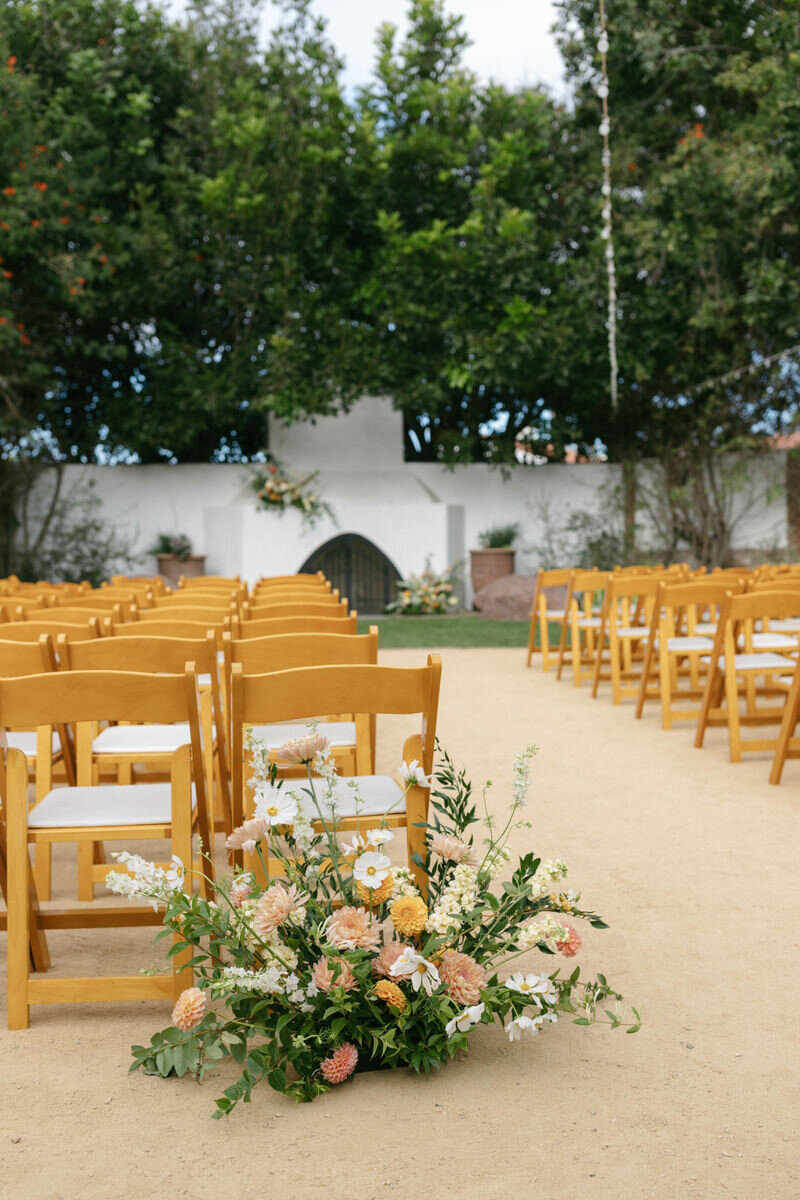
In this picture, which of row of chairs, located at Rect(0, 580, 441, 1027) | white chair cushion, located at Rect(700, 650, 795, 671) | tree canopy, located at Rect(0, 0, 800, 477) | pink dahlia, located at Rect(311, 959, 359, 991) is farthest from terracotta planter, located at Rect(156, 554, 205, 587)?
pink dahlia, located at Rect(311, 959, 359, 991)

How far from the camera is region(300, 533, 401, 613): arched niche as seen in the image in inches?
667

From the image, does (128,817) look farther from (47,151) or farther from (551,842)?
(47,151)

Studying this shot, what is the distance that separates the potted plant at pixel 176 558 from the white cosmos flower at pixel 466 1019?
15.0m

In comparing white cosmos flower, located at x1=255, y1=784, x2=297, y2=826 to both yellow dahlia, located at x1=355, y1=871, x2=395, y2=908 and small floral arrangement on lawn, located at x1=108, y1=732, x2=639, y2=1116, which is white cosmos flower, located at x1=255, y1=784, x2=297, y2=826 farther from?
yellow dahlia, located at x1=355, y1=871, x2=395, y2=908

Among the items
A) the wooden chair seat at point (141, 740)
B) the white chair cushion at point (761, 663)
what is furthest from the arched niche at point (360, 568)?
the wooden chair seat at point (141, 740)

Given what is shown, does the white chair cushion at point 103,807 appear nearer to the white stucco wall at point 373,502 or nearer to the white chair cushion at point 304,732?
the white chair cushion at point 304,732

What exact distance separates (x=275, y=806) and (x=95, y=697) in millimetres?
480

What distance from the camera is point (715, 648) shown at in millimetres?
5500

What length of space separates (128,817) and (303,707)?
1.62 ft

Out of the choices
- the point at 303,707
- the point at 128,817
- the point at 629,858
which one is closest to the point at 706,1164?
the point at 303,707

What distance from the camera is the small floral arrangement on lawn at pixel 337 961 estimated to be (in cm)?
217

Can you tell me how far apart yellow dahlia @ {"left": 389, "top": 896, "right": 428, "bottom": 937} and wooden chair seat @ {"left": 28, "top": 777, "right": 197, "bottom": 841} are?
23.8 inches

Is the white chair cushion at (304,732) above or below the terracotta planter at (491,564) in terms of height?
below

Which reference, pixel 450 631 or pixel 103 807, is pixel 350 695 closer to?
pixel 103 807
